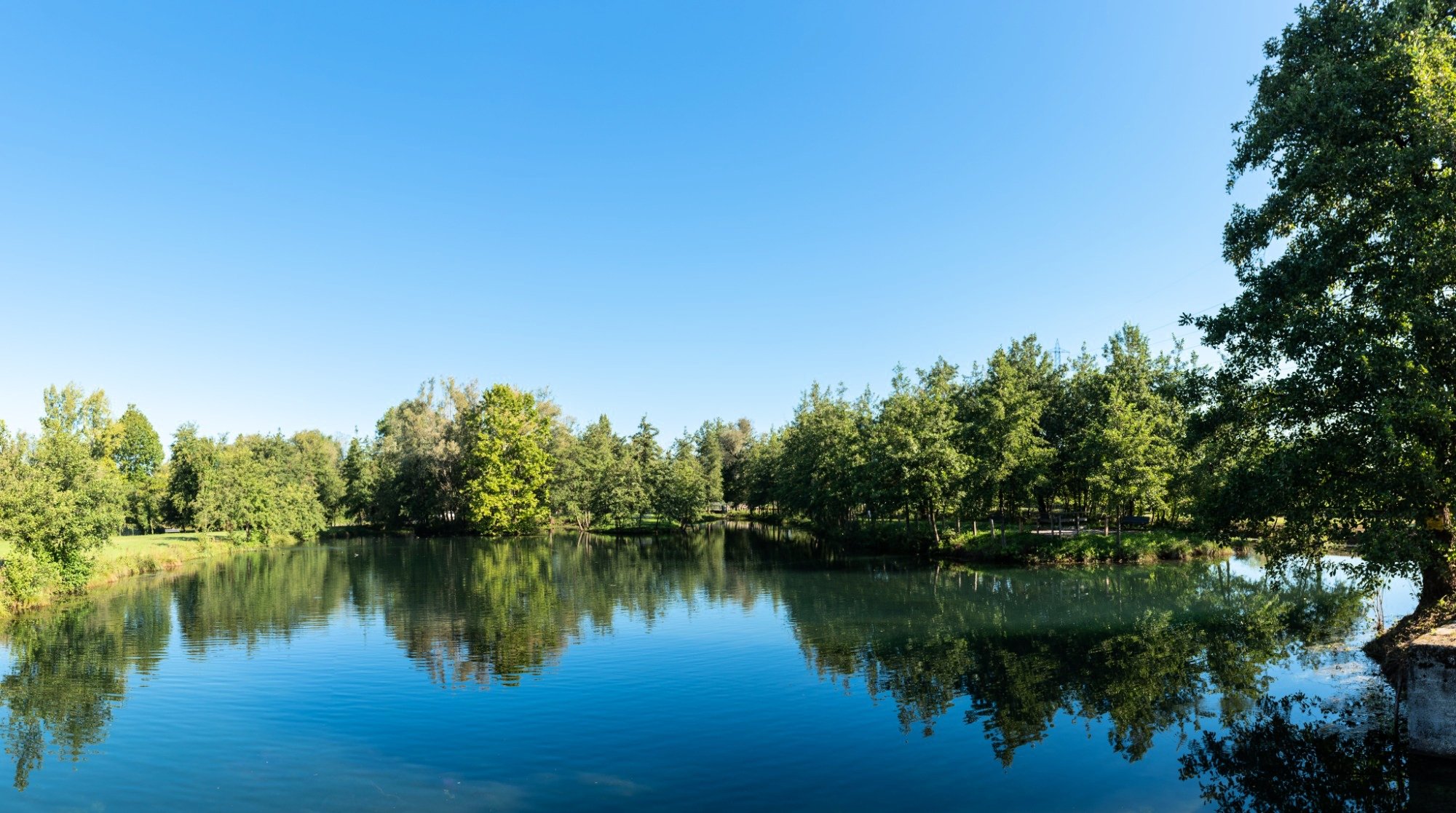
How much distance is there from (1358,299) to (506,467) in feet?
273

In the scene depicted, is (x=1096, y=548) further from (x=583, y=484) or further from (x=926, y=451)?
(x=583, y=484)

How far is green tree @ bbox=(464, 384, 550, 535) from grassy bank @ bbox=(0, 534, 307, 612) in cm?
2063

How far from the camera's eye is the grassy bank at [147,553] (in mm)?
39781

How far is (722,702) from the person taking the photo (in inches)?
789

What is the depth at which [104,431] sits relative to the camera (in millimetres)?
84750

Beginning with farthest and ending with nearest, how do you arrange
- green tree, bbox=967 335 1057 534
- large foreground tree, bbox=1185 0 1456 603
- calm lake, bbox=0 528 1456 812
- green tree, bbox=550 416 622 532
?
green tree, bbox=550 416 622 532, green tree, bbox=967 335 1057 534, large foreground tree, bbox=1185 0 1456 603, calm lake, bbox=0 528 1456 812

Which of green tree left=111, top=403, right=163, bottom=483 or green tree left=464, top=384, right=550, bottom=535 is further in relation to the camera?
green tree left=111, top=403, right=163, bottom=483

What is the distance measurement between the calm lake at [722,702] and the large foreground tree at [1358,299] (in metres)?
4.44

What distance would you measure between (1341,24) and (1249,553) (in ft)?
142

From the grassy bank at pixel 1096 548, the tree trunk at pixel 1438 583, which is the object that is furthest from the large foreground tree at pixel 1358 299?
the grassy bank at pixel 1096 548

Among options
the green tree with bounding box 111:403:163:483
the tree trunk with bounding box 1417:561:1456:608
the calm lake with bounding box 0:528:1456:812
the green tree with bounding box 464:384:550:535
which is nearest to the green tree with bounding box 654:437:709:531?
the green tree with bounding box 464:384:550:535

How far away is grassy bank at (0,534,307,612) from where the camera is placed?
39.8 m

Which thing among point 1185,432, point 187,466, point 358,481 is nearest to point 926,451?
point 1185,432

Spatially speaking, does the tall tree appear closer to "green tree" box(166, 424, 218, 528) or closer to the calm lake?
"green tree" box(166, 424, 218, 528)
